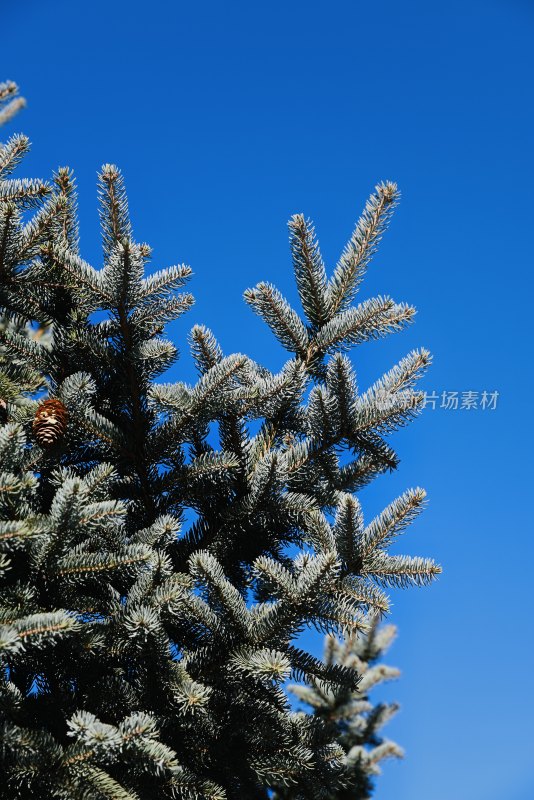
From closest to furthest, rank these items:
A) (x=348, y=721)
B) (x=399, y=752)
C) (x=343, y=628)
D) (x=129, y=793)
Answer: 1. (x=129, y=793)
2. (x=343, y=628)
3. (x=348, y=721)
4. (x=399, y=752)

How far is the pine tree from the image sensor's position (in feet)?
6.90

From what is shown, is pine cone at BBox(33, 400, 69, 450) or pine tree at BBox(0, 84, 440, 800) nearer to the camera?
pine tree at BBox(0, 84, 440, 800)

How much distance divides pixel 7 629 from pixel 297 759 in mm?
1085

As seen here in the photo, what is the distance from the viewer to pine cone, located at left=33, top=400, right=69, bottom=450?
8.10 feet

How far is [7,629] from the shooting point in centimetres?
186

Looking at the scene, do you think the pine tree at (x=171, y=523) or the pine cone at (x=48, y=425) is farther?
the pine cone at (x=48, y=425)

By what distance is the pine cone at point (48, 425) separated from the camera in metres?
2.47

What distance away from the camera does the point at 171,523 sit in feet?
7.64

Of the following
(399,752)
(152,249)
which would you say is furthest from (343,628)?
(399,752)

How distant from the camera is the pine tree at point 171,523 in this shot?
82.8 inches

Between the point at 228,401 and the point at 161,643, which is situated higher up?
the point at 228,401

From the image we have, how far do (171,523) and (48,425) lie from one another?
0.56 m

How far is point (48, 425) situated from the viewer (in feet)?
8.11

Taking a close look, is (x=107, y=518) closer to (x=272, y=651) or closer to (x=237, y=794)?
(x=272, y=651)
